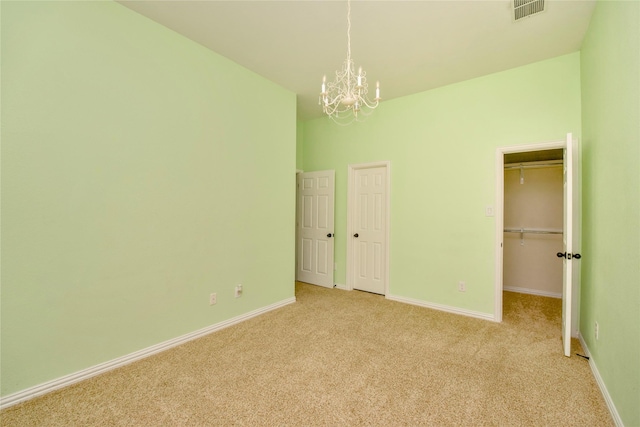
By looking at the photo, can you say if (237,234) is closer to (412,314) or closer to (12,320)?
(12,320)

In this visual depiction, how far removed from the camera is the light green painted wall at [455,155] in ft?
9.45

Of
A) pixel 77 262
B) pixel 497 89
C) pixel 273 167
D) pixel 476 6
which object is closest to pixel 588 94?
pixel 497 89

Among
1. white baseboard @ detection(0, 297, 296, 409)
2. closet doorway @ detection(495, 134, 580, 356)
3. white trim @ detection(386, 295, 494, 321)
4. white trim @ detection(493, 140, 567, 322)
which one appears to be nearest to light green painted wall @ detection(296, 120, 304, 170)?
white trim @ detection(386, 295, 494, 321)

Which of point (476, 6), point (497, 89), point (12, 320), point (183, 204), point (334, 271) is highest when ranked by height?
point (476, 6)

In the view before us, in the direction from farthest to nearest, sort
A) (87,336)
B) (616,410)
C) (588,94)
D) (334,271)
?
(334,271) → (588,94) → (87,336) → (616,410)

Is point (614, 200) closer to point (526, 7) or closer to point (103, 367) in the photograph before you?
point (526, 7)

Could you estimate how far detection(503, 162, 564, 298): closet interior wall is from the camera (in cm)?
420

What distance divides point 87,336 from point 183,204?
47.2 inches

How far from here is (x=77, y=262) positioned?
1.94 m

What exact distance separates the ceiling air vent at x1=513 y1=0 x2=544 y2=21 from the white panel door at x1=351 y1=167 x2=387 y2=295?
2.15 m

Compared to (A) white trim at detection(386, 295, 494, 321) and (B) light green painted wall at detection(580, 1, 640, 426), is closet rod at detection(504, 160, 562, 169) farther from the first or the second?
(A) white trim at detection(386, 295, 494, 321)

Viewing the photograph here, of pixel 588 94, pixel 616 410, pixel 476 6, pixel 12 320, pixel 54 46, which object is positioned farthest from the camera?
pixel 588 94

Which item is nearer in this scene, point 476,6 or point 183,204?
point 476,6

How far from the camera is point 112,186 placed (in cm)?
210
